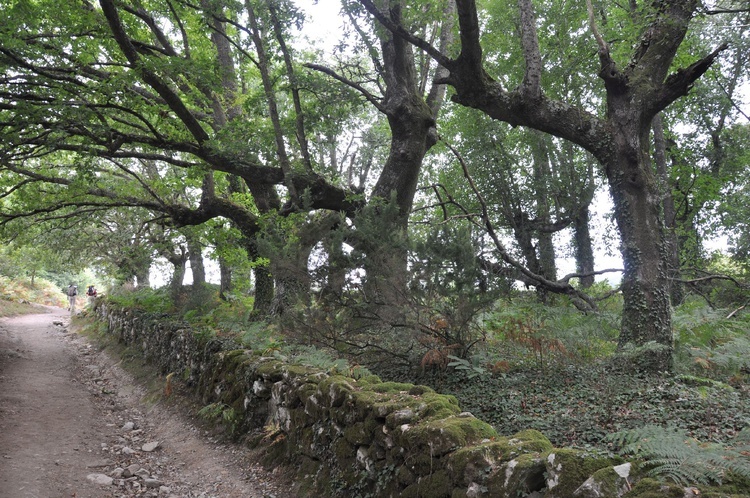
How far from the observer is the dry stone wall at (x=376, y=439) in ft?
9.22

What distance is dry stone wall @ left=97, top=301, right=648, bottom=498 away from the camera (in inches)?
111

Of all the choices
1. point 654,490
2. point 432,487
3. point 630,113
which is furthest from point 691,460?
point 630,113

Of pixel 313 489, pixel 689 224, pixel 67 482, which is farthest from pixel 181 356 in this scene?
pixel 689 224

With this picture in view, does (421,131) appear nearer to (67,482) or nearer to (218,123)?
(218,123)

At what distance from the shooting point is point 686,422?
418 centimetres

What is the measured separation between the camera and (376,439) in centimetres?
431

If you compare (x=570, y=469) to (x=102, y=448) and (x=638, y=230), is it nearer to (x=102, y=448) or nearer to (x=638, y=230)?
(x=638, y=230)

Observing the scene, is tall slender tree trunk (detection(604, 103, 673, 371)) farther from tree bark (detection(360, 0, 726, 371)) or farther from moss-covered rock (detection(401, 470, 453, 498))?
moss-covered rock (detection(401, 470, 453, 498))

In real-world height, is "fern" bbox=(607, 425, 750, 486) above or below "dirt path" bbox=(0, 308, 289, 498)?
above

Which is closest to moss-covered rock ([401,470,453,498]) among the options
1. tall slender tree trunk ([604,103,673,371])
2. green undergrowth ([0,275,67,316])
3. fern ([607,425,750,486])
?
fern ([607,425,750,486])

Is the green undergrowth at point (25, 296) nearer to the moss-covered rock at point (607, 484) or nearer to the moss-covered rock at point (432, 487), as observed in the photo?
the moss-covered rock at point (432, 487)

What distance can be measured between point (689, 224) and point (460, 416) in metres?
17.5

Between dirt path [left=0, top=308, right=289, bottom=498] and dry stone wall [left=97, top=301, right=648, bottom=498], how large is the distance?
1.66ft

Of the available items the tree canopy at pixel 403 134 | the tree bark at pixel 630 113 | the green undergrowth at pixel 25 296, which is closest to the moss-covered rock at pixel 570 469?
the tree canopy at pixel 403 134
